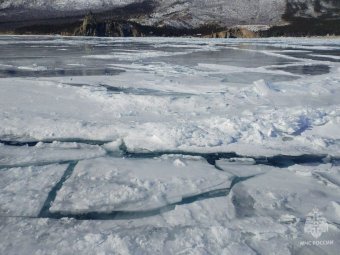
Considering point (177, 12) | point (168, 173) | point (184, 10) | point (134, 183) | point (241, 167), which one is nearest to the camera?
point (134, 183)

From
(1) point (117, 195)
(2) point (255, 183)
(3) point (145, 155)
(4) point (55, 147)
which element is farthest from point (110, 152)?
(2) point (255, 183)

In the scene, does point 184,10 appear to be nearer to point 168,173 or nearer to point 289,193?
point 168,173

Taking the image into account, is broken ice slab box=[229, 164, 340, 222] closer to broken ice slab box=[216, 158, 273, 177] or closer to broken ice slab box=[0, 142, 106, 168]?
broken ice slab box=[216, 158, 273, 177]

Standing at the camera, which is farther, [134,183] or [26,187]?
[134,183]

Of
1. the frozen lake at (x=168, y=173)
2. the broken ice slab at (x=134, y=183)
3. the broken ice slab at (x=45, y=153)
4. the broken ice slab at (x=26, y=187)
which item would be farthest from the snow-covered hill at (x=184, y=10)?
the broken ice slab at (x=26, y=187)

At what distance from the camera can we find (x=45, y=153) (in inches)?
99.5

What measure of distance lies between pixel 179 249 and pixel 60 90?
144 inches

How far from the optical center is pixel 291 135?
2.99 metres

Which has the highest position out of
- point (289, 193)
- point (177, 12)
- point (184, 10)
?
point (184, 10)

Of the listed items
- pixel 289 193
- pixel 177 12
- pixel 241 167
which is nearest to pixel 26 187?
pixel 241 167

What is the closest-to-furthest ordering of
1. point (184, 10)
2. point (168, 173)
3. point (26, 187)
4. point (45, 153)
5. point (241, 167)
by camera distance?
1. point (26, 187)
2. point (168, 173)
3. point (241, 167)
4. point (45, 153)
5. point (184, 10)

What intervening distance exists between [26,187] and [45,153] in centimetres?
57

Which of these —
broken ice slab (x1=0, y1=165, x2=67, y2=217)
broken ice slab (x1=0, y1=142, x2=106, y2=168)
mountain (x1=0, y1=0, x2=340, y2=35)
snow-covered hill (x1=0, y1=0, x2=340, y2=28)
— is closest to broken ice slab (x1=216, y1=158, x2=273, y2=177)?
broken ice slab (x1=0, y1=142, x2=106, y2=168)

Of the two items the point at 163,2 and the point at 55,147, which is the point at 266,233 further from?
the point at 163,2
